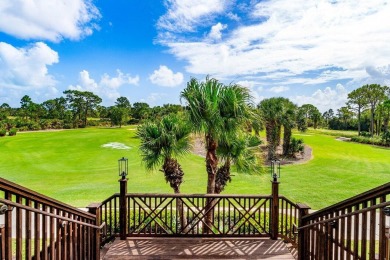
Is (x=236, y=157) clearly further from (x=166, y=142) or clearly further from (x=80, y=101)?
(x=80, y=101)

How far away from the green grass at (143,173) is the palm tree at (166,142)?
4626 mm

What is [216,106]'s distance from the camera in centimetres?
565

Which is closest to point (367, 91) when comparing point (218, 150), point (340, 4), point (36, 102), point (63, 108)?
point (340, 4)

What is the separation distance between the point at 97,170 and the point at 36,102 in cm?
3259

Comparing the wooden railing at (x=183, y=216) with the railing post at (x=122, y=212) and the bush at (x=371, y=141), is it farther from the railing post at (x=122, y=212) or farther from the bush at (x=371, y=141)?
the bush at (x=371, y=141)

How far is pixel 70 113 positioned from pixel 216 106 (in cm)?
4173

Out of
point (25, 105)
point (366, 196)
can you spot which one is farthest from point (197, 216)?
point (25, 105)

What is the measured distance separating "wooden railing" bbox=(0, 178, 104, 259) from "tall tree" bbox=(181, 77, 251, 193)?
2.95 meters

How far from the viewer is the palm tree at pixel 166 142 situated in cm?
673

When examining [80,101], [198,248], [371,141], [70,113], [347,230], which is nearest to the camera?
[347,230]

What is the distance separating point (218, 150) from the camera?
6488 mm

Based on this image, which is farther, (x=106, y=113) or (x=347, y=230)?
(x=106, y=113)

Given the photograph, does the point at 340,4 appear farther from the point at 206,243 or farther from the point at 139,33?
the point at 139,33

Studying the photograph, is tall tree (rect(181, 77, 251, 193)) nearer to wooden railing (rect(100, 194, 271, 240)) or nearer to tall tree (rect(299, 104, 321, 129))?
Answer: wooden railing (rect(100, 194, 271, 240))
